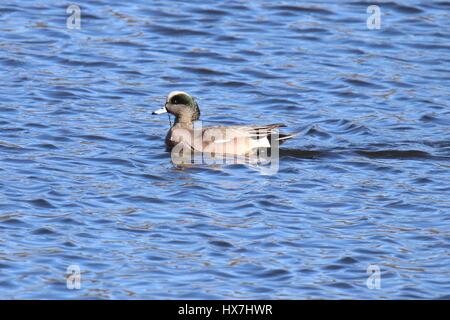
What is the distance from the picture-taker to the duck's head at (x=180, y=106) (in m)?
13.0

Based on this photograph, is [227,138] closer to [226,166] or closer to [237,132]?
[237,132]

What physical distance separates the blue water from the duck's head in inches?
15.2

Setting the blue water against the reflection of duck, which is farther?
the reflection of duck

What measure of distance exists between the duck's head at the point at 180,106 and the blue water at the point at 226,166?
386mm

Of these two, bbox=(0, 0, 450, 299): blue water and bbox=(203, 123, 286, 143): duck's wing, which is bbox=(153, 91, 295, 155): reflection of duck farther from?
bbox=(0, 0, 450, 299): blue water

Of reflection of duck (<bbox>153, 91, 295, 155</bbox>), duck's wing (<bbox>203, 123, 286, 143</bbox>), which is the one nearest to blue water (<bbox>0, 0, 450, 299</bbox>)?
reflection of duck (<bbox>153, 91, 295, 155</bbox>)

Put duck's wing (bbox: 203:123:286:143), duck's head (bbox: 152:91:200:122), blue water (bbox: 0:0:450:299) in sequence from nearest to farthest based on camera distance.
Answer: blue water (bbox: 0:0:450:299) < duck's wing (bbox: 203:123:286:143) < duck's head (bbox: 152:91:200:122)

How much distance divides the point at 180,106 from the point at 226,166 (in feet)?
3.93

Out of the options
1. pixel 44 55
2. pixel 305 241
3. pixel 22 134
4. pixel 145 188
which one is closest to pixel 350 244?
pixel 305 241

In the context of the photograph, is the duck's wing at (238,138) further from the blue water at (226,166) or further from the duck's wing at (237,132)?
the blue water at (226,166)

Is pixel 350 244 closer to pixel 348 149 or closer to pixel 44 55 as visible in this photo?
pixel 348 149

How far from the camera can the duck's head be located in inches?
512

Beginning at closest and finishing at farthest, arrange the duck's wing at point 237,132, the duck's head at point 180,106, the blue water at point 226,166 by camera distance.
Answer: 1. the blue water at point 226,166
2. the duck's wing at point 237,132
3. the duck's head at point 180,106

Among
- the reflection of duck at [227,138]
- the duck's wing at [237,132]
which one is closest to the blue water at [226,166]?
the reflection of duck at [227,138]
